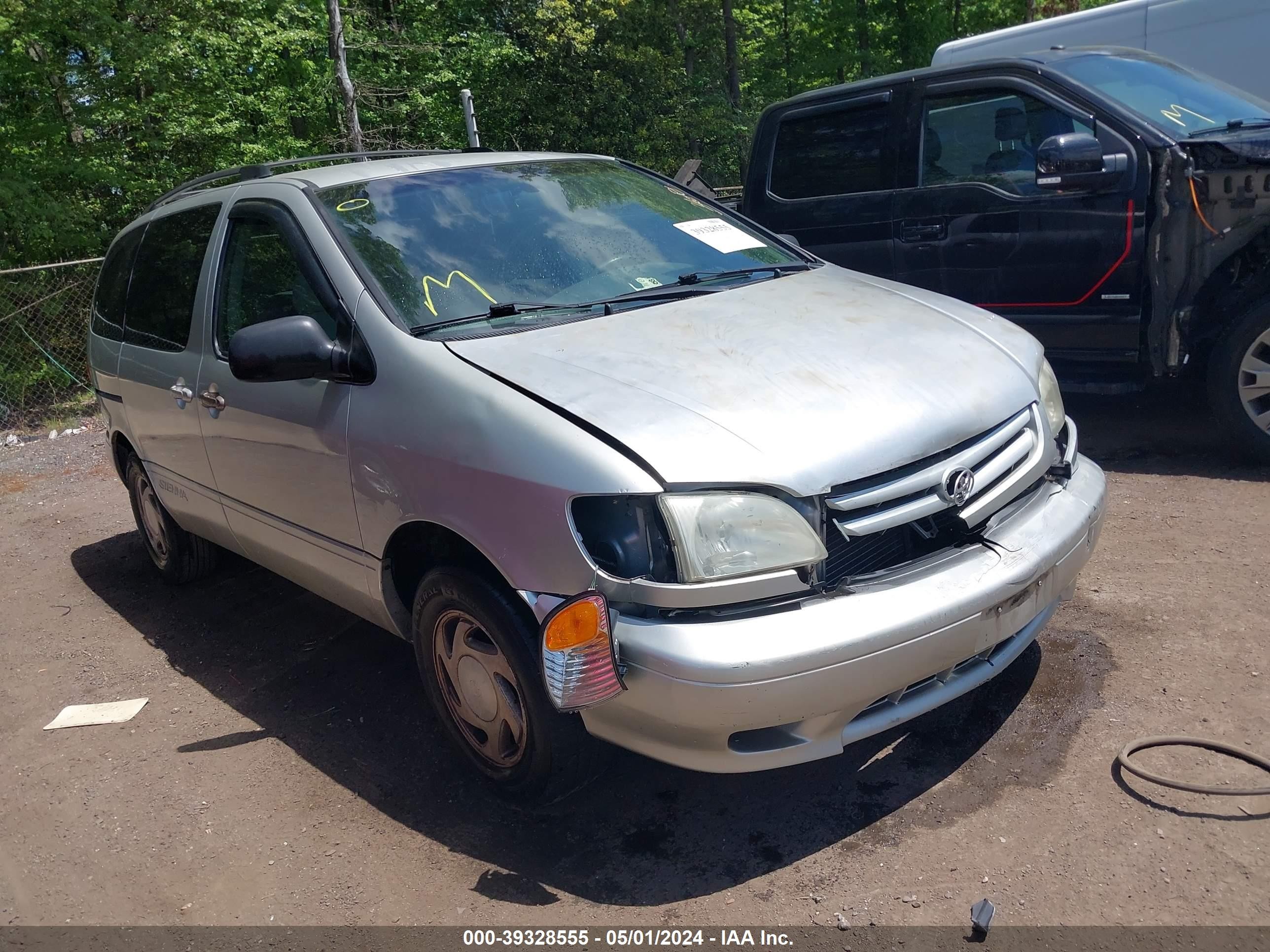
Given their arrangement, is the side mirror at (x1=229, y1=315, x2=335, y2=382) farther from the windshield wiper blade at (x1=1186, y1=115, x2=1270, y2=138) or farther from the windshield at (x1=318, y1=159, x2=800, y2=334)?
the windshield wiper blade at (x1=1186, y1=115, x2=1270, y2=138)

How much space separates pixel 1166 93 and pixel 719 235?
3.17 metres

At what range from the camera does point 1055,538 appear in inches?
118

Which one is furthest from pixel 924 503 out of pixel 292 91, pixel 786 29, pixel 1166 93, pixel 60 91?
pixel 786 29

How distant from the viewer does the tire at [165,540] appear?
5.21 m

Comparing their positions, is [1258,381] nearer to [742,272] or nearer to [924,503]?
[742,272]

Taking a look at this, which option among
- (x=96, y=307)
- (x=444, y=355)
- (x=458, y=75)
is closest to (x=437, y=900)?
(x=444, y=355)

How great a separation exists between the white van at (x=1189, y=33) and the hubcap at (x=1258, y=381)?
407 centimetres

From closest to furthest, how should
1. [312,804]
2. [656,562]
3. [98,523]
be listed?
[656,562] → [312,804] → [98,523]

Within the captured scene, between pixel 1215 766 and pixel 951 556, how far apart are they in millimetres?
979

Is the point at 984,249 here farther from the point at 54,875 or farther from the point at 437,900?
the point at 54,875

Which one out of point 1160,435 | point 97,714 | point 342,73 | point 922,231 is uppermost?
point 342,73

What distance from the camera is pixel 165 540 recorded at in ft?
17.3

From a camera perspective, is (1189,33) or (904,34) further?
(904,34)

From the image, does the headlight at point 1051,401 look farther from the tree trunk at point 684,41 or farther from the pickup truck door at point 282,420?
the tree trunk at point 684,41
